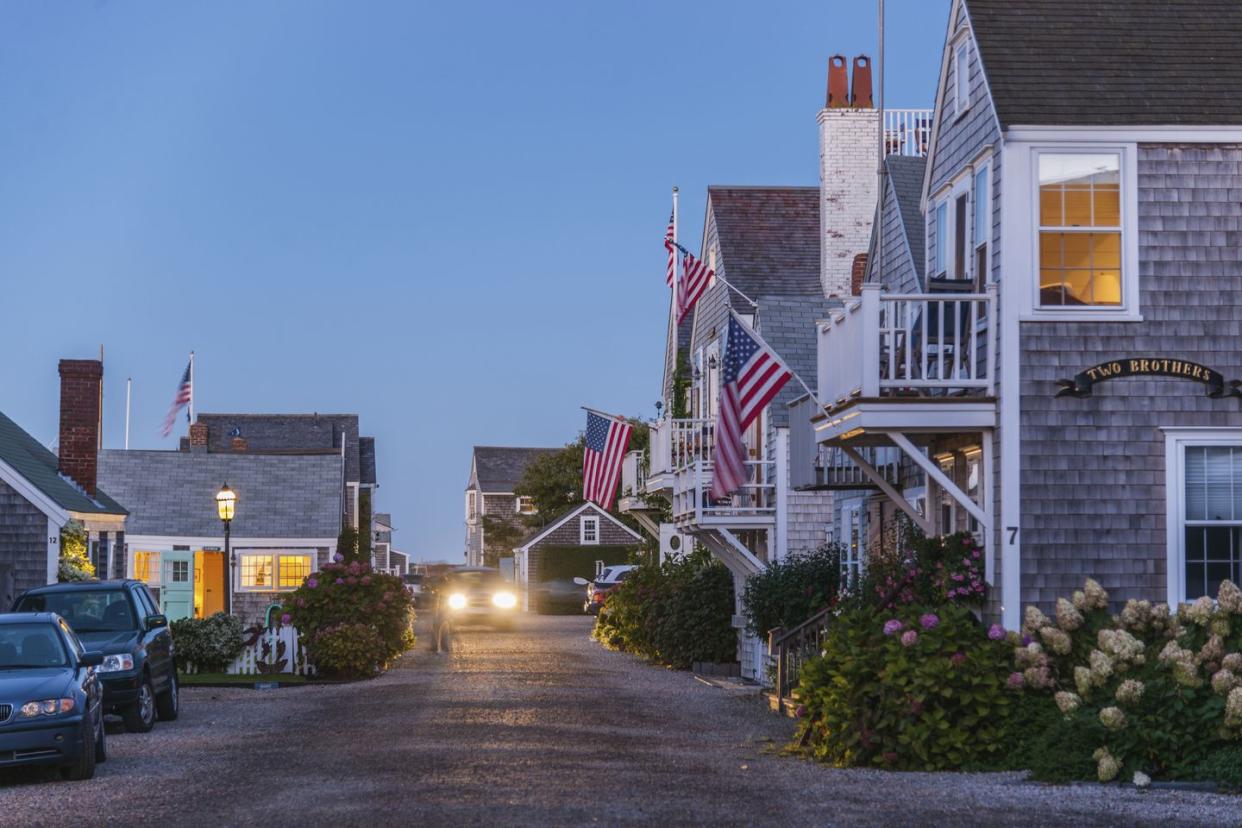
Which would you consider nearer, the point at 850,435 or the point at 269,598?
the point at 850,435

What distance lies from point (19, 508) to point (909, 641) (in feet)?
60.6

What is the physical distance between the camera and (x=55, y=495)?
30734mm

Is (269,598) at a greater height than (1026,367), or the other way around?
(1026,367)

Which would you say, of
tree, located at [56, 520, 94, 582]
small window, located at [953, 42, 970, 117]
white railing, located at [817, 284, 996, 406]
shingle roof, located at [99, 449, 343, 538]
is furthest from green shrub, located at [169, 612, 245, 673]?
shingle roof, located at [99, 449, 343, 538]

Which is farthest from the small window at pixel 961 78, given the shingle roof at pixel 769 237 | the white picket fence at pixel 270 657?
the white picket fence at pixel 270 657

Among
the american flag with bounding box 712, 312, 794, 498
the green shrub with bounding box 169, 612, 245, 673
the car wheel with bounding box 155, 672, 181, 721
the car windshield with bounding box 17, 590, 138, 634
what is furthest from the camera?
the green shrub with bounding box 169, 612, 245, 673

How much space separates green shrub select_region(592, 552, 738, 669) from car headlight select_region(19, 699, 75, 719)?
688 inches

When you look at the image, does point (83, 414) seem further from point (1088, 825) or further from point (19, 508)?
point (1088, 825)

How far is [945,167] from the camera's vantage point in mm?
20578

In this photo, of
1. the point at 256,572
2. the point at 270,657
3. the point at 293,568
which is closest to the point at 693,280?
the point at 270,657

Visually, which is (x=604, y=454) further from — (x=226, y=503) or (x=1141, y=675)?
(x=1141, y=675)

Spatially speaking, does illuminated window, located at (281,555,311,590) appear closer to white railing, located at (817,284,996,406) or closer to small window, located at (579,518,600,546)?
small window, located at (579,518,600,546)

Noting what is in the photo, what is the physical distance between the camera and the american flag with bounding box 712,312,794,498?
22.1 meters

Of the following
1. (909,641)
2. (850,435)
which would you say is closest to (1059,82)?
(850,435)
